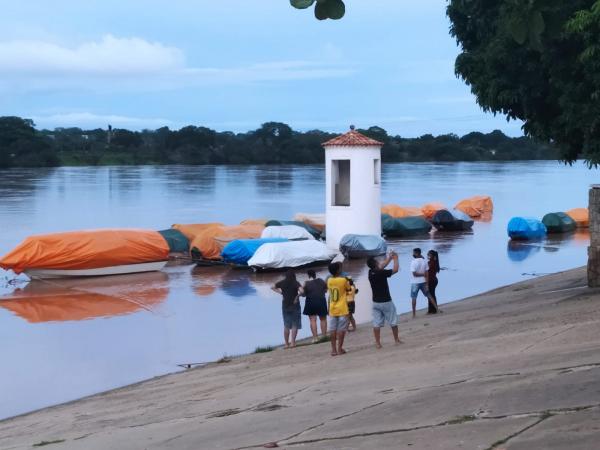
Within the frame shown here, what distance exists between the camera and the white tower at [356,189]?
3525cm

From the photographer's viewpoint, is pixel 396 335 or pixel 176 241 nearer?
pixel 396 335

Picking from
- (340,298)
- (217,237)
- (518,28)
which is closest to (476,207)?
(217,237)

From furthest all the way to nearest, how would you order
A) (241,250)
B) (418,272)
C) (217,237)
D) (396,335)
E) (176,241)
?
(176,241), (217,237), (241,250), (418,272), (396,335)

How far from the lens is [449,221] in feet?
153

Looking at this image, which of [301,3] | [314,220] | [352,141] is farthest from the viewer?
[314,220]

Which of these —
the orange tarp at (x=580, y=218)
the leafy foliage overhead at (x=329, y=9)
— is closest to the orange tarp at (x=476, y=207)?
the orange tarp at (x=580, y=218)

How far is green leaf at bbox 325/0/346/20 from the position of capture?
189 inches

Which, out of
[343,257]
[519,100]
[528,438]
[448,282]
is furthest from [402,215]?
[528,438]

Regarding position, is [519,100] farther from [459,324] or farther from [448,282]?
[448,282]

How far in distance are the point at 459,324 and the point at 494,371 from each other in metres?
6.12

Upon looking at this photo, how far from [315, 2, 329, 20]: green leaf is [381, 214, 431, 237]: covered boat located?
38490mm

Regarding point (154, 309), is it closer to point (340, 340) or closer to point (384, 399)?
point (340, 340)

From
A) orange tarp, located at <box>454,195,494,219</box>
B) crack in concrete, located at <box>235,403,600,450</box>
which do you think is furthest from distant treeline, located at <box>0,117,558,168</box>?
crack in concrete, located at <box>235,403,600,450</box>

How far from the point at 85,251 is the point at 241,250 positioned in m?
5.48
